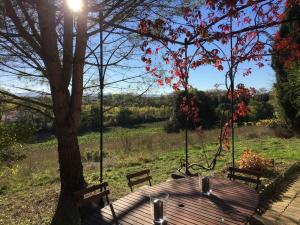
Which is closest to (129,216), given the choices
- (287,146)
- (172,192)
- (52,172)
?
(172,192)

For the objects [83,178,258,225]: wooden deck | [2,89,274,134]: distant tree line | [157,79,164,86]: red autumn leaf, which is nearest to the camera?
[83,178,258,225]: wooden deck

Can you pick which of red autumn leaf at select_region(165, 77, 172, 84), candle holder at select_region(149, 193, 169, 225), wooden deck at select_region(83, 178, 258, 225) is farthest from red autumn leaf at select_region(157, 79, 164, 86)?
candle holder at select_region(149, 193, 169, 225)

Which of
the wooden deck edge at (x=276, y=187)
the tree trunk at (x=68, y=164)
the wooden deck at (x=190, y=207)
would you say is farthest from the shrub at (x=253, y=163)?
the tree trunk at (x=68, y=164)

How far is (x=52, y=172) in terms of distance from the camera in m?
10.2

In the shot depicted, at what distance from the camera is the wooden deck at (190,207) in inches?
126

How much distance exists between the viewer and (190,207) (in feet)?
11.5

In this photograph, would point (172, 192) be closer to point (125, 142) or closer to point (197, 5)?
point (197, 5)

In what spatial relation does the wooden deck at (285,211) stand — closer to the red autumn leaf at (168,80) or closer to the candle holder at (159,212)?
the candle holder at (159,212)

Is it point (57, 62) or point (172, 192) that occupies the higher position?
point (57, 62)

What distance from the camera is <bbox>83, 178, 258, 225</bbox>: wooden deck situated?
126 inches

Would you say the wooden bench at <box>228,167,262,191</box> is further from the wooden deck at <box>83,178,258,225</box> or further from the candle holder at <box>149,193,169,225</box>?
the candle holder at <box>149,193,169,225</box>

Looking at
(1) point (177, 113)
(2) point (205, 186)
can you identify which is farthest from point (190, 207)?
(1) point (177, 113)

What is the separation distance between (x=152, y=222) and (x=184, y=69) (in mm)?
3349

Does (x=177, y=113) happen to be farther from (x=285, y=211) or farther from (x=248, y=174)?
(x=285, y=211)
